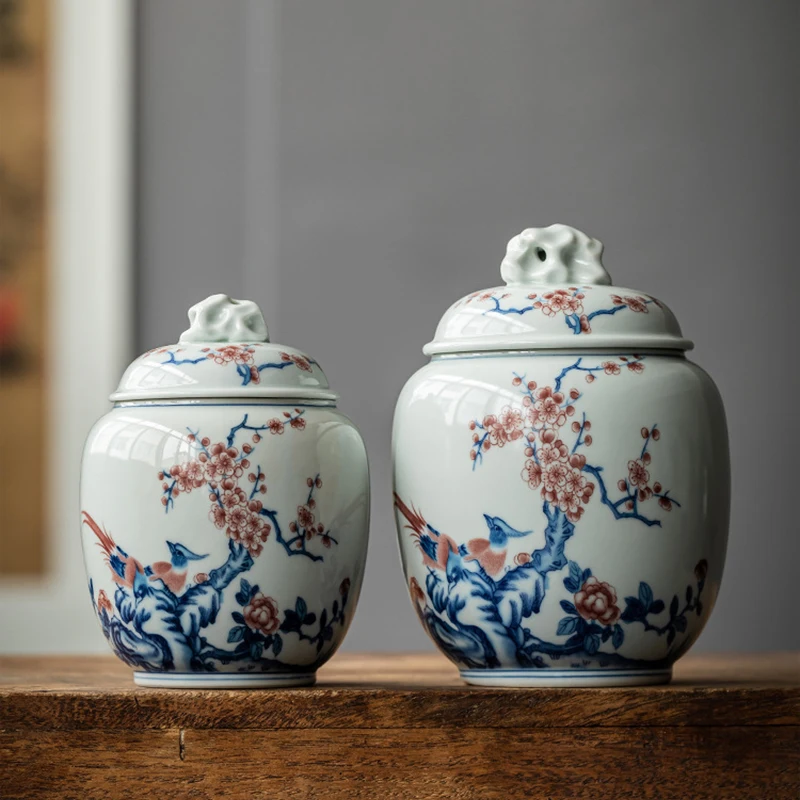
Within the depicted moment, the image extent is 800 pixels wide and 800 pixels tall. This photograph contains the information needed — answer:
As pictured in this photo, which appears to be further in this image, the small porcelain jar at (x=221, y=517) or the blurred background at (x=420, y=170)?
the blurred background at (x=420, y=170)

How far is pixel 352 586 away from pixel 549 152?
46.7 inches

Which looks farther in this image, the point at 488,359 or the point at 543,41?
the point at 543,41

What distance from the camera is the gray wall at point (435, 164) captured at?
1.75 metres

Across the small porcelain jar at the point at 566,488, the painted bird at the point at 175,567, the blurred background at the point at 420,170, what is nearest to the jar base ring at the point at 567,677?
the small porcelain jar at the point at 566,488

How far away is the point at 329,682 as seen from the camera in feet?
2.39

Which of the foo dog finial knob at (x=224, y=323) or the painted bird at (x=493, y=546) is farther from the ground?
the foo dog finial knob at (x=224, y=323)

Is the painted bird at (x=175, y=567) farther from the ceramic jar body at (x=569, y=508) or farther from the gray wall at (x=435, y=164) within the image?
the gray wall at (x=435, y=164)

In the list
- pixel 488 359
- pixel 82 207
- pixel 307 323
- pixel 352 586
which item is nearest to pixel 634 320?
pixel 488 359

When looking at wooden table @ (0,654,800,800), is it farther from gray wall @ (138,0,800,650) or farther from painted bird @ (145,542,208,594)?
gray wall @ (138,0,800,650)

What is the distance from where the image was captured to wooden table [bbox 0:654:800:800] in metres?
0.64

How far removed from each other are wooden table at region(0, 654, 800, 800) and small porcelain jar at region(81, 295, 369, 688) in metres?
0.04

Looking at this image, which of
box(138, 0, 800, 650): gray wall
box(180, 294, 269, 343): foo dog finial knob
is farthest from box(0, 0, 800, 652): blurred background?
box(180, 294, 269, 343): foo dog finial knob

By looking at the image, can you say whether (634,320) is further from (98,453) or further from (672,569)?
(98,453)

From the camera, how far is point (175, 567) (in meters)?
0.65
